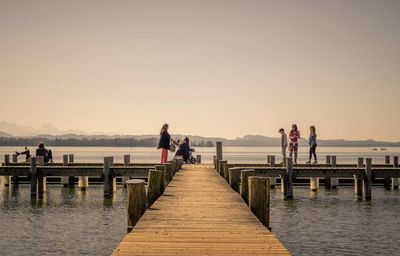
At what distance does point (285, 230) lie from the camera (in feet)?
64.9

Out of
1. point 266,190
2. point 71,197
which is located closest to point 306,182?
point 71,197

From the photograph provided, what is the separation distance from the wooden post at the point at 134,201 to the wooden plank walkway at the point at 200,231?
19cm

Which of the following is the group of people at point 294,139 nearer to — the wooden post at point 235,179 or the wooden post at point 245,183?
the wooden post at point 235,179

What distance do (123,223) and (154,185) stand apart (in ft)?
20.8

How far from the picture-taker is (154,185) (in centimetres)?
1532

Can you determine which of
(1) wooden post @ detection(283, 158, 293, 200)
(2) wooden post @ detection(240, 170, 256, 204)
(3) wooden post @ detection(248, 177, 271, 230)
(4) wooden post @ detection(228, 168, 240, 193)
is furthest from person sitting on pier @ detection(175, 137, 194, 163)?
(3) wooden post @ detection(248, 177, 271, 230)

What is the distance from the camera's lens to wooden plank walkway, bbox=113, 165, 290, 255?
27.4 feet

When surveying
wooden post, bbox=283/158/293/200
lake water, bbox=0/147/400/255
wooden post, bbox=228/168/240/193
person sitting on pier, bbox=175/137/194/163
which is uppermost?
person sitting on pier, bbox=175/137/194/163

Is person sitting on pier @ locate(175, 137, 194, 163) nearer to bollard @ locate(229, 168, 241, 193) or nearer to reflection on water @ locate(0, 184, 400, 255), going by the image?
reflection on water @ locate(0, 184, 400, 255)

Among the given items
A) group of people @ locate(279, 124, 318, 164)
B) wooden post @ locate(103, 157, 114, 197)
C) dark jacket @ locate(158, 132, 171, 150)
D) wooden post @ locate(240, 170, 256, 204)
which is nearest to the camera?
wooden post @ locate(240, 170, 256, 204)

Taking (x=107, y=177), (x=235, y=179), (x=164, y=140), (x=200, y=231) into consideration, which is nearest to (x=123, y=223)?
(x=235, y=179)

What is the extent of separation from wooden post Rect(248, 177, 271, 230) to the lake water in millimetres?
4975

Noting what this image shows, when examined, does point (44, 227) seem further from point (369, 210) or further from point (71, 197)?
point (369, 210)

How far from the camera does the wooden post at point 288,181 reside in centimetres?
2762
